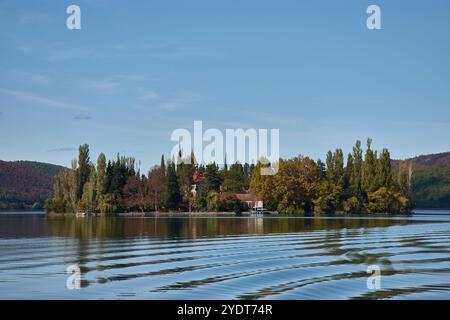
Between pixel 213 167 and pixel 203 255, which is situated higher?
pixel 213 167

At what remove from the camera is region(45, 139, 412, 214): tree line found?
373 ft

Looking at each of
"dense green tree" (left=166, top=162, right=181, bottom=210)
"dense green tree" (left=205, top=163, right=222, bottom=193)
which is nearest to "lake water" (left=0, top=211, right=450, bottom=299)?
"dense green tree" (left=166, top=162, right=181, bottom=210)

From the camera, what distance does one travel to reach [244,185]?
140500 millimetres

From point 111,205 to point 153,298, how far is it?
103258mm

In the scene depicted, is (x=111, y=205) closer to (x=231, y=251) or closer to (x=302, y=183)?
(x=302, y=183)

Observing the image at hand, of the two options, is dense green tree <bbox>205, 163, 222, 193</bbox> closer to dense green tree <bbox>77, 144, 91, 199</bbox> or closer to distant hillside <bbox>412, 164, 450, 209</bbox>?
dense green tree <bbox>77, 144, 91, 199</bbox>

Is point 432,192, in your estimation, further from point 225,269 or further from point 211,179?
point 225,269

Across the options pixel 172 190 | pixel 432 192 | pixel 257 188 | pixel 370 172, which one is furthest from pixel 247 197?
pixel 432 192

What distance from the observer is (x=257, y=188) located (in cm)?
12156

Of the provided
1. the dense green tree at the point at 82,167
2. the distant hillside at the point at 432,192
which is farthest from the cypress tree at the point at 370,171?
the distant hillside at the point at 432,192

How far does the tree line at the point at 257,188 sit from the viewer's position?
373 feet

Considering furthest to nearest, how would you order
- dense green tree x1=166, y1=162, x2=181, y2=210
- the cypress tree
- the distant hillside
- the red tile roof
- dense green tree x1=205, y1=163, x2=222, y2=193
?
the distant hillside, dense green tree x1=205, y1=163, x2=222, y2=193, the red tile roof, dense green tree x1=166, y1=162, x2=181, y2=210, the cypress tree
